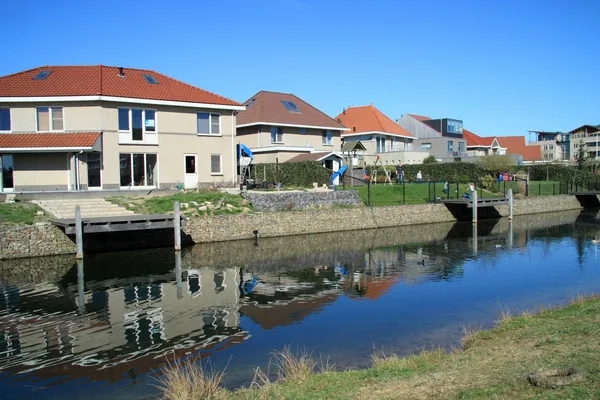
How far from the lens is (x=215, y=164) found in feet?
120

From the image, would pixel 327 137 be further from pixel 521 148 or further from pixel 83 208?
pixel 521 148

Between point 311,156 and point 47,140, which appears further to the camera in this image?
point 311,156

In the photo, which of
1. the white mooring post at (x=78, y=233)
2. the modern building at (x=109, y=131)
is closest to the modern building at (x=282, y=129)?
the modern building at (x=109, y=131)

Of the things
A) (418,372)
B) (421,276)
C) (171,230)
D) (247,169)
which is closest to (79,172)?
(171,230)

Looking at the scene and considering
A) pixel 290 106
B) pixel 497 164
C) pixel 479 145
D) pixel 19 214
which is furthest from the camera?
pixel 479 145

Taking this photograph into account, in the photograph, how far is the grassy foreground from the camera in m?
7.21

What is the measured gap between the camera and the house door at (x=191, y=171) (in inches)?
1385

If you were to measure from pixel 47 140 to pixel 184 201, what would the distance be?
8797 mm

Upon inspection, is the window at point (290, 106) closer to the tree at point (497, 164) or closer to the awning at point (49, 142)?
the tree at point (497, 164)

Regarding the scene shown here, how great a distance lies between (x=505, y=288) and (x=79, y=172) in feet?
79.3

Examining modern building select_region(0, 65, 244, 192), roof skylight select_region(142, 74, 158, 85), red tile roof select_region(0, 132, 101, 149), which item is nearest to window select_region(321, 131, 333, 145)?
modern building select_region(0, 65, 244, 192)

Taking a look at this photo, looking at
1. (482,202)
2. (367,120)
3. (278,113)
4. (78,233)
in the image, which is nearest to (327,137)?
(278,113)

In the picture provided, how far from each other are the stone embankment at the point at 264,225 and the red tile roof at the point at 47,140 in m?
7.55

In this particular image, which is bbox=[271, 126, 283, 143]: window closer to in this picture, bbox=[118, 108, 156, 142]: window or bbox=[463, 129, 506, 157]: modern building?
bbox=[118, 108, 156, 142]: window
